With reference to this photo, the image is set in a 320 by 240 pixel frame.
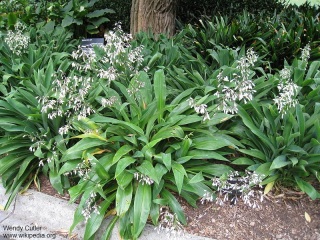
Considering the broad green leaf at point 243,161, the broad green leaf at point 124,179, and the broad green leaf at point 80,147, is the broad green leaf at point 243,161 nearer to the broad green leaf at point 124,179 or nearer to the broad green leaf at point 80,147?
the broad green leaf at point 124,179

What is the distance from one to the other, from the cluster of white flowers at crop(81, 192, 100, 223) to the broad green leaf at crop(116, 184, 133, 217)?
0.17m

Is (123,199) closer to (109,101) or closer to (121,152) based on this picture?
(121,152)

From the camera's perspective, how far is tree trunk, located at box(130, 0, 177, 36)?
18.0ft

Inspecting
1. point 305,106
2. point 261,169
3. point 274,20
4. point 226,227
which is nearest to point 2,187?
point 226,227

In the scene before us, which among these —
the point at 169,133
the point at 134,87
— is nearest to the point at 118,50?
the point at 134,87

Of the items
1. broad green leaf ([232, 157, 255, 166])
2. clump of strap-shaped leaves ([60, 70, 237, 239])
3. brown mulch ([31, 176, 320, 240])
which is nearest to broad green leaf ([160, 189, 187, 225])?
clump of strap-shaped leaves ([60, 70, 237, 239])

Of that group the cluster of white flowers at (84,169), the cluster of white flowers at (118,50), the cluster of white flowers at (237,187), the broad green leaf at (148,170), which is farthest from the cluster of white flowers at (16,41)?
the cluster of white flowers at (237,187)

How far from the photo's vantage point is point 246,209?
3029 millimetres

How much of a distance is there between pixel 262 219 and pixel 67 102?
193 centimetres

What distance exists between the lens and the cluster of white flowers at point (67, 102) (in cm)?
312

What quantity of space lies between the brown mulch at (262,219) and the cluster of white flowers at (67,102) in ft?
3.76

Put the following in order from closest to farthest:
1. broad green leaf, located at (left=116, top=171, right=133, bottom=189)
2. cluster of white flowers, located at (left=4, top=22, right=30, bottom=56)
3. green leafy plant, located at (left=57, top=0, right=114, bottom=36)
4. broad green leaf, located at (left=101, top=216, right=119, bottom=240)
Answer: broad green leaf, located at (left=116, top=171, right=133, bottom=189) < broad green leaf, located at (left=101, top=216, right=119, bottom=240) < cluster of white flowers, located at (left=4, top=22, right=30, bottom=56) < green leafy plant, located at (left=57, top=0, right=114, bottom=36)

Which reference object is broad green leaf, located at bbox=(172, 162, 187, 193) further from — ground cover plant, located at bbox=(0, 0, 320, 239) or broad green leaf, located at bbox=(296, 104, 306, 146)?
broad green leaf, located at bbox=(296, 104, 306, 146)

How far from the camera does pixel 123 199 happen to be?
9.28 feet
